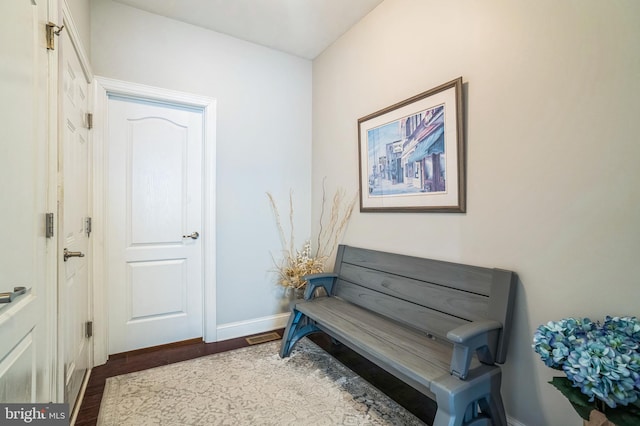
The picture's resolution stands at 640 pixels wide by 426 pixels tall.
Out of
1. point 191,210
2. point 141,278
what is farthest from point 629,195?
point 141,278

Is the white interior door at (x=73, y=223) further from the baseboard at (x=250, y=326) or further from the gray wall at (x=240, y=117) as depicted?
the baseboard at (x=250, y=326)

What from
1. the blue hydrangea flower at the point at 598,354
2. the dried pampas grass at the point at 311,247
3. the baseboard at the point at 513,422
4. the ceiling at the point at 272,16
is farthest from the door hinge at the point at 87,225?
the baseboard at the point at 513,422

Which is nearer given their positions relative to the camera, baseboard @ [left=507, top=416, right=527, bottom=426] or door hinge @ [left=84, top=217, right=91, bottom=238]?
baseboard @ [left=507, top=416, right=527, bottom=426]

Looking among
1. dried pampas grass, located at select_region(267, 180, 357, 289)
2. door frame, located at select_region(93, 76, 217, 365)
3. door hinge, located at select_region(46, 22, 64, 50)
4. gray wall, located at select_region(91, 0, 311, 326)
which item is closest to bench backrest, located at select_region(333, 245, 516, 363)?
dried pampas grass, located at select_region(267, 180, 357, 289)

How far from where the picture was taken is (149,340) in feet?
8.54

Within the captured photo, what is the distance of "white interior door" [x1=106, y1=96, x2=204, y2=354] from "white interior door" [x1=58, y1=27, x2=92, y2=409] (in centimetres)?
24

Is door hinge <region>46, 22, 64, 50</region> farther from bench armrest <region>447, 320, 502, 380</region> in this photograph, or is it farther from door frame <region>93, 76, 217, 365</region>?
bench armrest <region>447, 320, 502, 380</region>

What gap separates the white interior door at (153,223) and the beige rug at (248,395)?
0.48 meters

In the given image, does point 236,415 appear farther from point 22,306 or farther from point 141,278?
point 141,278

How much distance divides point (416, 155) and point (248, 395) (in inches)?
76.3

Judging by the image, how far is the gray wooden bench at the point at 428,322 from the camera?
1371 millimetres

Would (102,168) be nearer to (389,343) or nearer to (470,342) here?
(389,343)

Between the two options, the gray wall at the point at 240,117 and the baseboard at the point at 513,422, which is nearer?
the baseboard at the point at 513,422

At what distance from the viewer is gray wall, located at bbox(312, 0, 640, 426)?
4.11 feet
